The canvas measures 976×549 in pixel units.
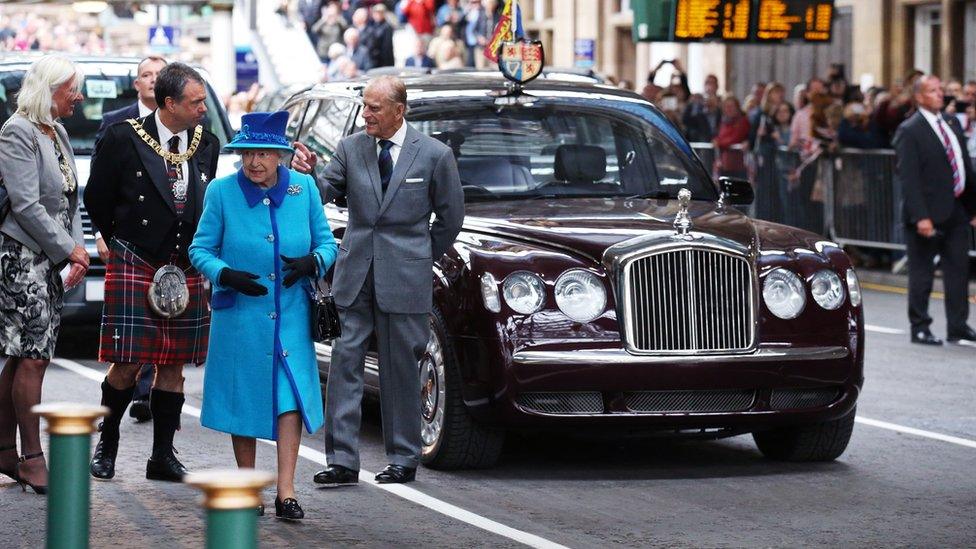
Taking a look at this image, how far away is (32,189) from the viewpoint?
348 inches

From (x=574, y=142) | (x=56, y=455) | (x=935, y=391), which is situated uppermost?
(x=574, y=142)

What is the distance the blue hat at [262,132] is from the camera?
823cm

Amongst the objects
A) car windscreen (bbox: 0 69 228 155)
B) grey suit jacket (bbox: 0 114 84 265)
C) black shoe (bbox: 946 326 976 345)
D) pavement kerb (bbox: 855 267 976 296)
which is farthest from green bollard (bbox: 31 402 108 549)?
pavement kerb (bbox: 855 267 976 296)

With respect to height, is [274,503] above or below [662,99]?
below

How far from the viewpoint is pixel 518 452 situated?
34.0 feet

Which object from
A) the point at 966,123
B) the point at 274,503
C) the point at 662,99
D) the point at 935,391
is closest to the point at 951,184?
the point at 935,391

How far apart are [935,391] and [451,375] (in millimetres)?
4267

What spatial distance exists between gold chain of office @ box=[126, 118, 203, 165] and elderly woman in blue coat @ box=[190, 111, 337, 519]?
794 millimetres

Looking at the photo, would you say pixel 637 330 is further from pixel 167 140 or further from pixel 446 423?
pixel 167 140

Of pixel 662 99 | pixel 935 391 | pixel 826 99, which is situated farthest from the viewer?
pixel 662 99

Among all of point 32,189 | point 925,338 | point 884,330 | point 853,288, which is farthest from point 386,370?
point 884,330

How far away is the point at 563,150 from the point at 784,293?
158cm

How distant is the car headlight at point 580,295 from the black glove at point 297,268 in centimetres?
139

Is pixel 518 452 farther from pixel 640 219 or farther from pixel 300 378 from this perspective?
pixel 300 378
